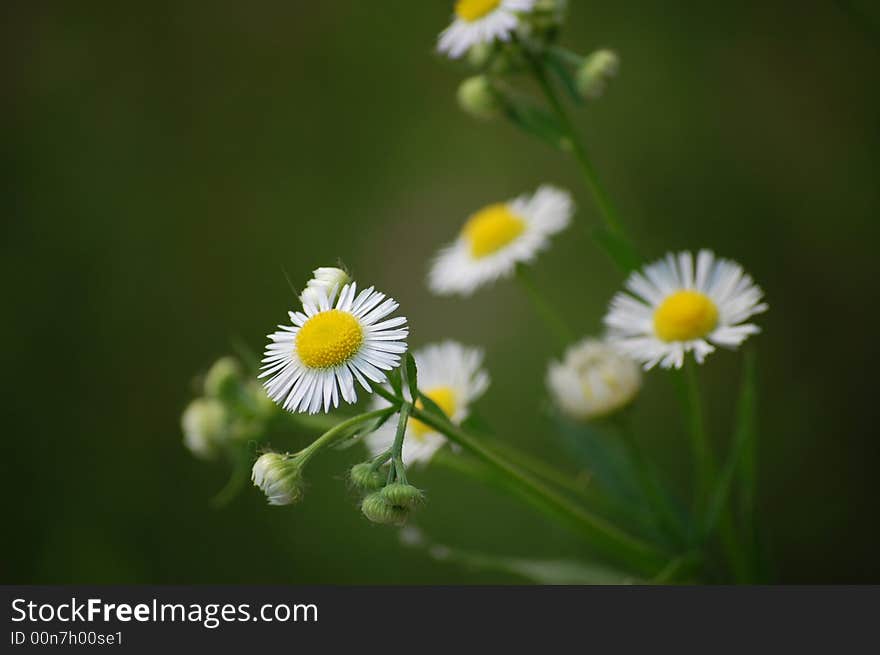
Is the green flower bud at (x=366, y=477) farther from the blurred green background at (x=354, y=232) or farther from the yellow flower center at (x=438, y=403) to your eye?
the blurred green background at (x=354, y=232)

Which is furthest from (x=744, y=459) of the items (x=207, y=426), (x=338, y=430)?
(x=207, y=426)

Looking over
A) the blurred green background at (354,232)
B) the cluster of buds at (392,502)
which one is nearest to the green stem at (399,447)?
the cluster of buds at (392,502)

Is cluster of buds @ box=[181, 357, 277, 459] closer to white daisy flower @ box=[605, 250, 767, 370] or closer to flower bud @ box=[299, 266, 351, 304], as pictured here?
flower bud @ box=[299, 266, 351, 304]

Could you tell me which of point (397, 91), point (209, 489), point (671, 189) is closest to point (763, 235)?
point (671, 189)

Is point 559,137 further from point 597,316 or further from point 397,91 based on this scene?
point 397,91

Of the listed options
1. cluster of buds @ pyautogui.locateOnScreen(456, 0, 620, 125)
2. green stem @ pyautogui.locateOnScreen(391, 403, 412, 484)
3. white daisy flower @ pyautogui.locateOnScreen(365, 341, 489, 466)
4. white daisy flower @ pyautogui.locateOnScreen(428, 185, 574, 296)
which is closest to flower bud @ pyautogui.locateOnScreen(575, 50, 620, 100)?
cluster of buds @ pyautogui.locateOnScreen(456, 0, 620, 125)

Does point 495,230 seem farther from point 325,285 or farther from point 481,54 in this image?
point 325,285
